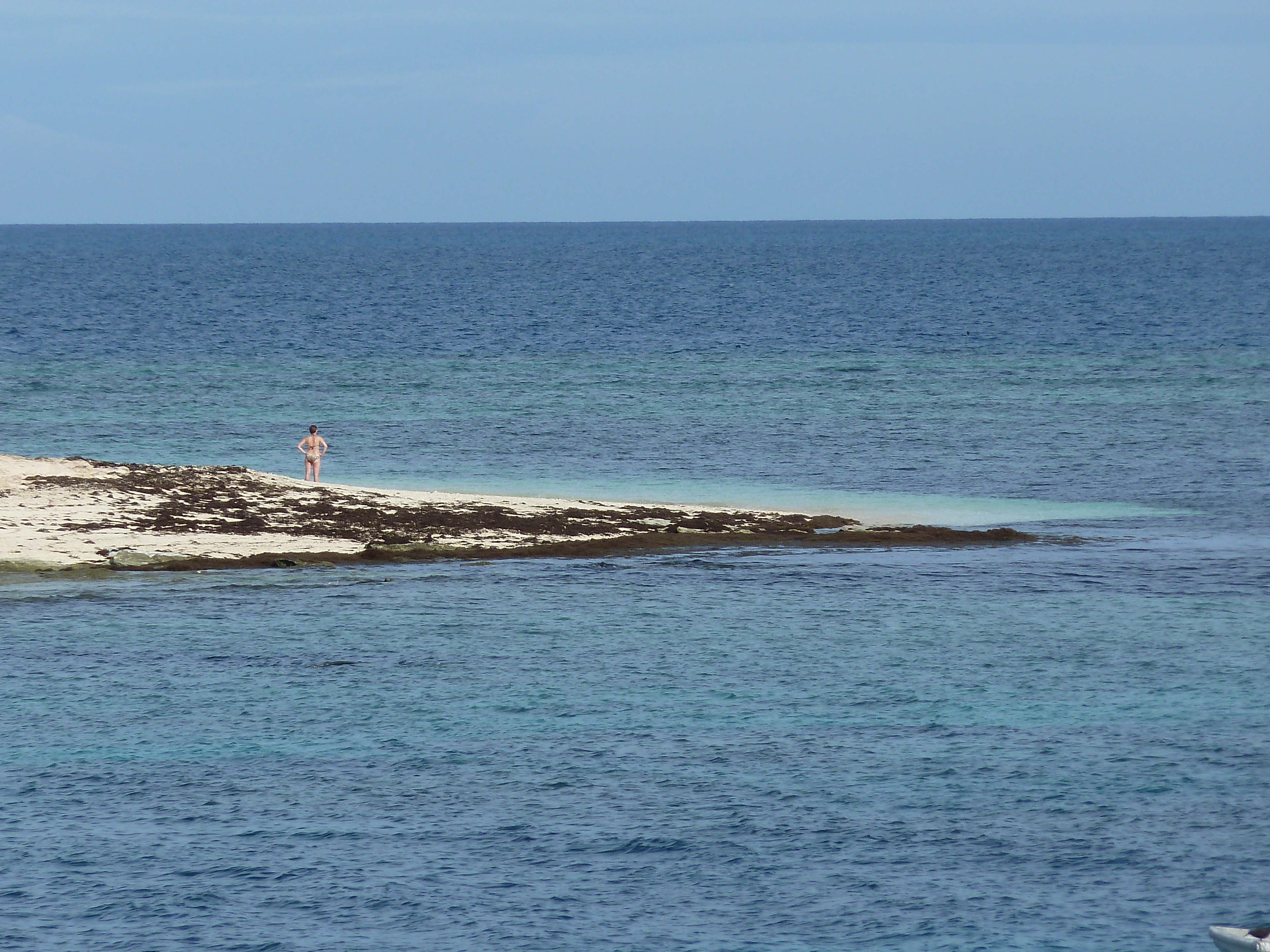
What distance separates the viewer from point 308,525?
34.0 metres

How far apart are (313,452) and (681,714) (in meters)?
18.9

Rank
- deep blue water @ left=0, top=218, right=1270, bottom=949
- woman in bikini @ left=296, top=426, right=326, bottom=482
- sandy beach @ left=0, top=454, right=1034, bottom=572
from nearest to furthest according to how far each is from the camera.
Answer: deep blue water @ left=0, top=218, right=1270, bottom=949
sandy beach @ left=0, top=454, right=1034, bottom=572
woman in bikini @ left=296, top=426, right=326, bottom=482

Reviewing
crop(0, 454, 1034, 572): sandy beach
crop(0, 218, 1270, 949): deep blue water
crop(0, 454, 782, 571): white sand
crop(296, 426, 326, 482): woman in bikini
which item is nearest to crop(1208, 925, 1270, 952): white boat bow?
crop(0, 218, 1270, 949): deep blue water

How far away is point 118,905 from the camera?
53.4 feet

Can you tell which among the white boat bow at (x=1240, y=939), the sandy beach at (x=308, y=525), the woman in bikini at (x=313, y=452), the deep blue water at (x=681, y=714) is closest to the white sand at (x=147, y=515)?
the sandy beach at (x=308, y=525)

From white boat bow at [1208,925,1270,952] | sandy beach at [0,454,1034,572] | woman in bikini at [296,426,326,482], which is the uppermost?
woman in bikini at [296,426,326,482]

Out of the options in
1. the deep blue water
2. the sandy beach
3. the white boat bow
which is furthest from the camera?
the sandy beach

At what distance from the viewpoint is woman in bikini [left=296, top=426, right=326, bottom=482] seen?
3916 centimetres

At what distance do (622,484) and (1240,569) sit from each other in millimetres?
16343

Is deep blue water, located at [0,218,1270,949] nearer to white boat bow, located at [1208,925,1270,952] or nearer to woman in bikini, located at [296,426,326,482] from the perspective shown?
white boat bow, located at [1208,925,1270,952]

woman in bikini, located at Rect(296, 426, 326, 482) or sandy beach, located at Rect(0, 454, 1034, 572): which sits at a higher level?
woman in bikini, located at Rect(296, 426, 326, 482)

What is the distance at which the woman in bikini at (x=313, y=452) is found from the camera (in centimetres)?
3916

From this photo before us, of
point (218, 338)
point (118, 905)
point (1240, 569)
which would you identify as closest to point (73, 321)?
point (218, 338)

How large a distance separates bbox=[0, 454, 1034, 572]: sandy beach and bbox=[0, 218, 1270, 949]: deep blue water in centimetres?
112
